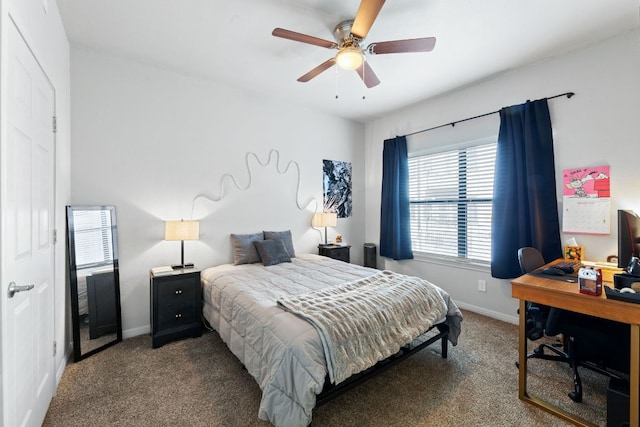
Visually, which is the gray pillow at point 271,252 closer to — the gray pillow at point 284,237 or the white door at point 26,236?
the gray pillow at point 284,237

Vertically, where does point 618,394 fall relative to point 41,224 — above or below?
below

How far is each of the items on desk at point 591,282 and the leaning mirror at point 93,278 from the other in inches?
149

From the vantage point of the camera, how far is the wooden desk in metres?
1.46

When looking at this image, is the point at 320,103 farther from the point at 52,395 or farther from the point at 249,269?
the point at 52,395

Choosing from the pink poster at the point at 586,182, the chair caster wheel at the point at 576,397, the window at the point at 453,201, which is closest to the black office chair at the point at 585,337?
the chair caster wheel at the point at 576,397

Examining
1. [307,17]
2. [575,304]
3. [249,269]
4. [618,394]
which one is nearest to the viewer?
[618,394]

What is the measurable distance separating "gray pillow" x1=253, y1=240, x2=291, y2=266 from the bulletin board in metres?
3.01

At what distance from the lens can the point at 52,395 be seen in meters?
1.85

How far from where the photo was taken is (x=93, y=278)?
2.51 metres

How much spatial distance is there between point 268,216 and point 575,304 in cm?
318

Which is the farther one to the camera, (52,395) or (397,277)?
(397,277)

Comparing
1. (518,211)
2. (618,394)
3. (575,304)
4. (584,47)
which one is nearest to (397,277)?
(575,304)

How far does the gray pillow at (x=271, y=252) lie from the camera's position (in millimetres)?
3206

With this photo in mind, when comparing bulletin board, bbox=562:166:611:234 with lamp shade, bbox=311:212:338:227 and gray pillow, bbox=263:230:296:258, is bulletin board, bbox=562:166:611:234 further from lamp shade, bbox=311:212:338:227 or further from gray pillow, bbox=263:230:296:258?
gray pillow, bbox=263:230:296:258
